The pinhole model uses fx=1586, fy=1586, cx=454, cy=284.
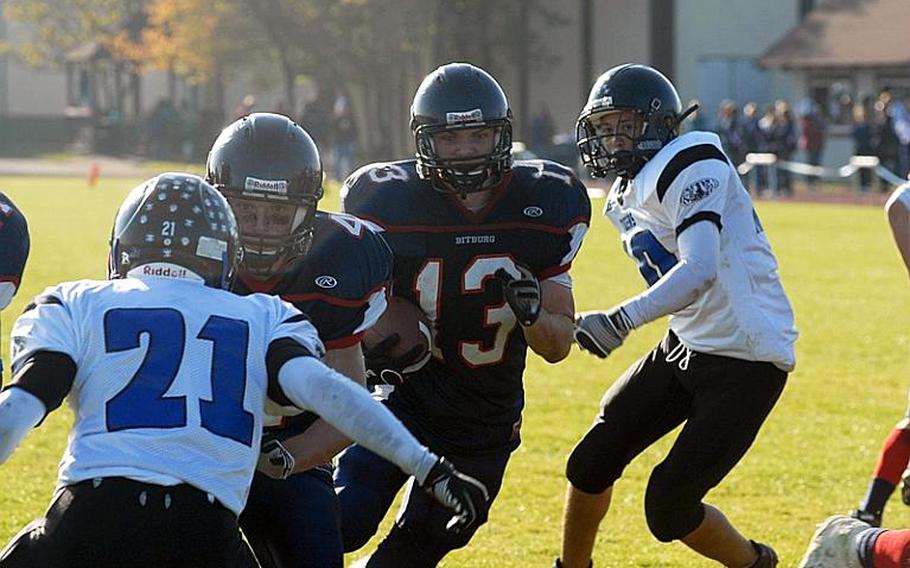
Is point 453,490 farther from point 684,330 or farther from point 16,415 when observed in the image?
point 684,330

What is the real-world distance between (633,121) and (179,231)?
2.07 meters

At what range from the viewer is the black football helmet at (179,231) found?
3068 millimetres

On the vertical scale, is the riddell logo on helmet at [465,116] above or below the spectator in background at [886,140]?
above

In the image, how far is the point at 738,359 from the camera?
466cm

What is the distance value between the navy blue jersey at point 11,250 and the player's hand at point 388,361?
95 centimetres

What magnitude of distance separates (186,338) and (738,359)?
2180 mm

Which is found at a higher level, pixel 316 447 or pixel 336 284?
pixel 336 284

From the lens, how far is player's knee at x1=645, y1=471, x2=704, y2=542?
459 centimetres

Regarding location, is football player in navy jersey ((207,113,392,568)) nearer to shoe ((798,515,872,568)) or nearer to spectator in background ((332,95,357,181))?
shoe ((798,515,872,568))

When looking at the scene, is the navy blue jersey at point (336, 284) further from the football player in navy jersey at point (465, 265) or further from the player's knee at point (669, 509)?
the player's knee at point (669, 509)

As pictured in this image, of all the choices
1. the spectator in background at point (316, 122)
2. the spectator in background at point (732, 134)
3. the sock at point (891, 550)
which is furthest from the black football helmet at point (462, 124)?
the spectator in background at point (316, 122)

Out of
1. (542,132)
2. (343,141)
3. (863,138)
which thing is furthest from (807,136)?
(343,141)

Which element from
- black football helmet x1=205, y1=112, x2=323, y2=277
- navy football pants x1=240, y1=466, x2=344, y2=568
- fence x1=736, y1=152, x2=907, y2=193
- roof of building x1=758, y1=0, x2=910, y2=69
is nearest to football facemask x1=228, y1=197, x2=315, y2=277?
black football helmet x1=205, y1=112, x2=323, y2=277

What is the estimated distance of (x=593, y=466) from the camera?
15.8 ft
